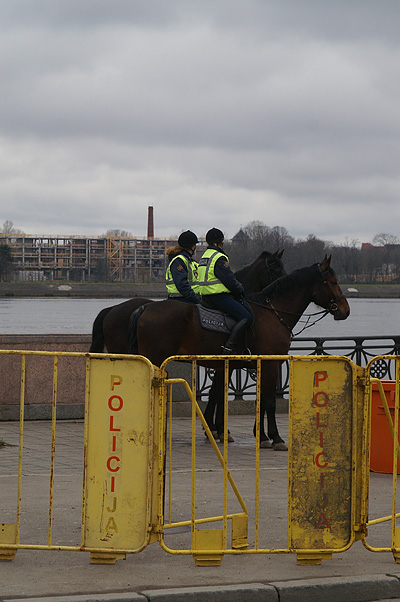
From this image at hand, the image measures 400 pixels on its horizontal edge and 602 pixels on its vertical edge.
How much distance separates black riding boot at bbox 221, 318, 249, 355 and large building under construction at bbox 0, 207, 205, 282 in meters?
148

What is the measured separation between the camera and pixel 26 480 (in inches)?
336

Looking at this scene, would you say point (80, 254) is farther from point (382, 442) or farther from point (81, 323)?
point (382, 442)

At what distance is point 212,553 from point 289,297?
21.2 ft

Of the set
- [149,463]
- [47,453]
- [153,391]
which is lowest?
[47,453]

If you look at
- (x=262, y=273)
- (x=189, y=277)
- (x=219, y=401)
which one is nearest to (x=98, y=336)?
(x=189, y=277)

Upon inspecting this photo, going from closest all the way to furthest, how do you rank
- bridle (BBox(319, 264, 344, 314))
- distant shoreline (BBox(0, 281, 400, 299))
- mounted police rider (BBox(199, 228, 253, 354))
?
mounted police rider (BBox(199, 228, 253, 354)), bridle (BBox(319, 264, 344, 314)), distant shoreline (BBox(0, 281, 400, 299))

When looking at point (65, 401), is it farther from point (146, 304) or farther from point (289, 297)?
point (289, 297)

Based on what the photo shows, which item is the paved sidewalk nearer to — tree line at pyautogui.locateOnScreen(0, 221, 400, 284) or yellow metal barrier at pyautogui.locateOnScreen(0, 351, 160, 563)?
yellow metal barrier at pyautogui.locateOnScreen(0, 351, 160, 563)

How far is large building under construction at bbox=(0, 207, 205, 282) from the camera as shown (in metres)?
166

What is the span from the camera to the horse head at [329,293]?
12.2 meters

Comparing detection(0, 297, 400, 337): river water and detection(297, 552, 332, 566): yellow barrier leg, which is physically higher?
detection(297, 552, 332, 566): yellow barrier leg

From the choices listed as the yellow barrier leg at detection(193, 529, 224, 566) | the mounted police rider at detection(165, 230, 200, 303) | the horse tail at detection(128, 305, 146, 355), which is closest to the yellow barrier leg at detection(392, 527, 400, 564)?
the yellow barrier leg at detection(193, 529, 224, 566)

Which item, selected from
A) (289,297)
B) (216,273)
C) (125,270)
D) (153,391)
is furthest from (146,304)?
(125,270)

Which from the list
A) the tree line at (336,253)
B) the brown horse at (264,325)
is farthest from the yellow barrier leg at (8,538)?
the tree line at (336,253)
